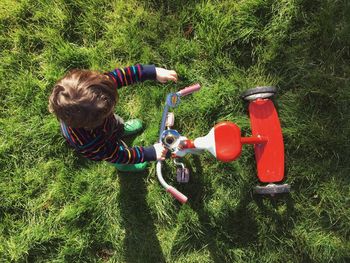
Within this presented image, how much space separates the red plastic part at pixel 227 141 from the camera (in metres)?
2.14

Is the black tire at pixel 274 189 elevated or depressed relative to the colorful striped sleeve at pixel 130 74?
depressed

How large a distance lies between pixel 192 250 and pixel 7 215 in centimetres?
133

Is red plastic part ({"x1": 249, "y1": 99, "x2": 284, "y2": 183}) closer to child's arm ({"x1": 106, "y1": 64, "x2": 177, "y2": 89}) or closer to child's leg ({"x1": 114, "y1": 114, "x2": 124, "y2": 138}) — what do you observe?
child's arm ({"x1": 106, "y1": 64, "x2": 177, "y2": 89})

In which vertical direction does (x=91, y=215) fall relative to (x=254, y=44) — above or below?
below

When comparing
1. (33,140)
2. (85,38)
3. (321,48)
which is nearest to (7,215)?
(33,140)

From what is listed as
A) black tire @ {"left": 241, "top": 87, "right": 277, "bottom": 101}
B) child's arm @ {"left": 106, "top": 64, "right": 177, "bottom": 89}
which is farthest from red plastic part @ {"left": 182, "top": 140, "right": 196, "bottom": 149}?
black tire @ {"left": 241, "top": 87, "right": 277, "bottom": 101}

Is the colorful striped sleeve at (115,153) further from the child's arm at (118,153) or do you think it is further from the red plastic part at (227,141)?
the red plastic part at (227,141)

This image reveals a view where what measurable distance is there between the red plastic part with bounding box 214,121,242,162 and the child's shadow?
31.2 inches

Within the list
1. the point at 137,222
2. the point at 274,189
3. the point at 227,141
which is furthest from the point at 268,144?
the point at 137,222

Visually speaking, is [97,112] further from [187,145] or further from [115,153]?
[187,145]

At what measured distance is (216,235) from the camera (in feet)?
8.63

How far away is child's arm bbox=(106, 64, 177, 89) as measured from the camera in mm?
2316

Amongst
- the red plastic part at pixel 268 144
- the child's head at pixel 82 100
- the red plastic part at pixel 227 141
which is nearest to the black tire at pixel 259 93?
the red plastic part at pixel 268 144

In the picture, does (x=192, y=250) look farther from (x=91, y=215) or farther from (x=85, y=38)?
(x=85, y=38)
